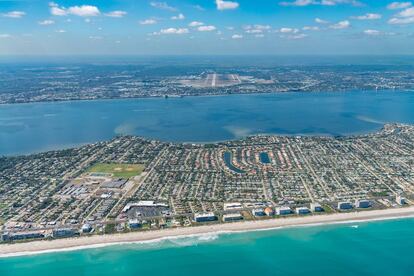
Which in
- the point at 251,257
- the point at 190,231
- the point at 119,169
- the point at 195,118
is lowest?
the point at 251,257

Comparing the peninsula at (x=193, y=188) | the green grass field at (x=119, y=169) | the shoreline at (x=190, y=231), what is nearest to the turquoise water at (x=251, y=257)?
the shoreline at (x=190, y=231)

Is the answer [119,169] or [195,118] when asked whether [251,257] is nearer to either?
[119,169]

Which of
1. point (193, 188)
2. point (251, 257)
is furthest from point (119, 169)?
point (251, 257)

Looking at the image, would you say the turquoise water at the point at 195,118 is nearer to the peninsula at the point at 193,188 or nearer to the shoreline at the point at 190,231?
the peninsula at the point at 193,188

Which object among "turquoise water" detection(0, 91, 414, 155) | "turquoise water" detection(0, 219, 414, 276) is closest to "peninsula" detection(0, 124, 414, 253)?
"turquoise water" detection(0, 219, 414, 276)

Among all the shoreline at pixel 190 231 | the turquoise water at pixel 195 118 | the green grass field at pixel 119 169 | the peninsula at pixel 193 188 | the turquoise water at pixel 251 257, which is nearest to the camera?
the turquoise water at pixel 251 257

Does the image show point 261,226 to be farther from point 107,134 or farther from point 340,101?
point 340,101
